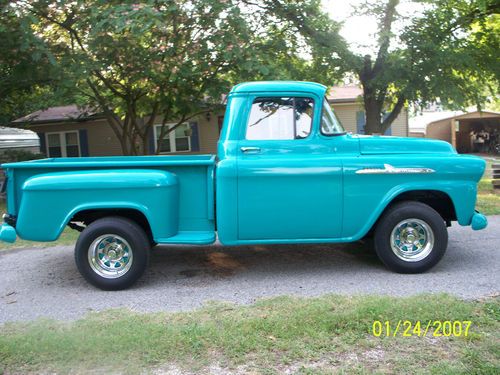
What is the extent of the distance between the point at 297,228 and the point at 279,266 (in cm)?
85

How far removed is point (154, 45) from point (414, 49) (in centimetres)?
671

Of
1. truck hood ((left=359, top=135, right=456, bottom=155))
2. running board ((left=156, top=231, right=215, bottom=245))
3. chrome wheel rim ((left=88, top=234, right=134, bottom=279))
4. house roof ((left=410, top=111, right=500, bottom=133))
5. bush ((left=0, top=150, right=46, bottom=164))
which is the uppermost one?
house roof ((left=410, top=111, right=500, bottom=133))

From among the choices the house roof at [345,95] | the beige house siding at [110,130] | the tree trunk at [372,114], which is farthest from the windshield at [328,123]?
the beige house siding at [110,130]

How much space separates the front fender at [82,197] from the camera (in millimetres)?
5039

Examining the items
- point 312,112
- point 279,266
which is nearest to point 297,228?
point 279,266

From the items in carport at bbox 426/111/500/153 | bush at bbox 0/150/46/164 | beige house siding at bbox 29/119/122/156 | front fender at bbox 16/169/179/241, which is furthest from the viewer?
carport at bbox 426/111/500/153

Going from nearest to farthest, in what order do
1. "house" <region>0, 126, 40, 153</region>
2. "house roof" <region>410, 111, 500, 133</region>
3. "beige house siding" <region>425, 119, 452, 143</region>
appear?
1. "house" <region>0, 126, 40, 153</region>
2. "house roof" <region>410, 111, 500, 133</region>
3. "beige house siding" <region>425, 119, 452, 143</region>

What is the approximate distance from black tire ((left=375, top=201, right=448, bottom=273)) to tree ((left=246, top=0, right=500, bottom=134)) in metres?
8.30

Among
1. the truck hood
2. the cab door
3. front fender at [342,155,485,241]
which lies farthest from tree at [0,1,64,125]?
front fender at [342,155,485,241]

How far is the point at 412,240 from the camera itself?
18.0 ft

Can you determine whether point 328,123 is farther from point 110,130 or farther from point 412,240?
point 110,130

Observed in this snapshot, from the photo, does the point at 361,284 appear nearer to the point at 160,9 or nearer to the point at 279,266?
the point at 279,266

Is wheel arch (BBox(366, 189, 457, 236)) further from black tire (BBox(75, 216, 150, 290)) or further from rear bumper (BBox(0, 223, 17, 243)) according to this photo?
rear bumper (BBox(0, 223, 17, 243))

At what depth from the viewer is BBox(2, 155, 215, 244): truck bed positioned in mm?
5062
